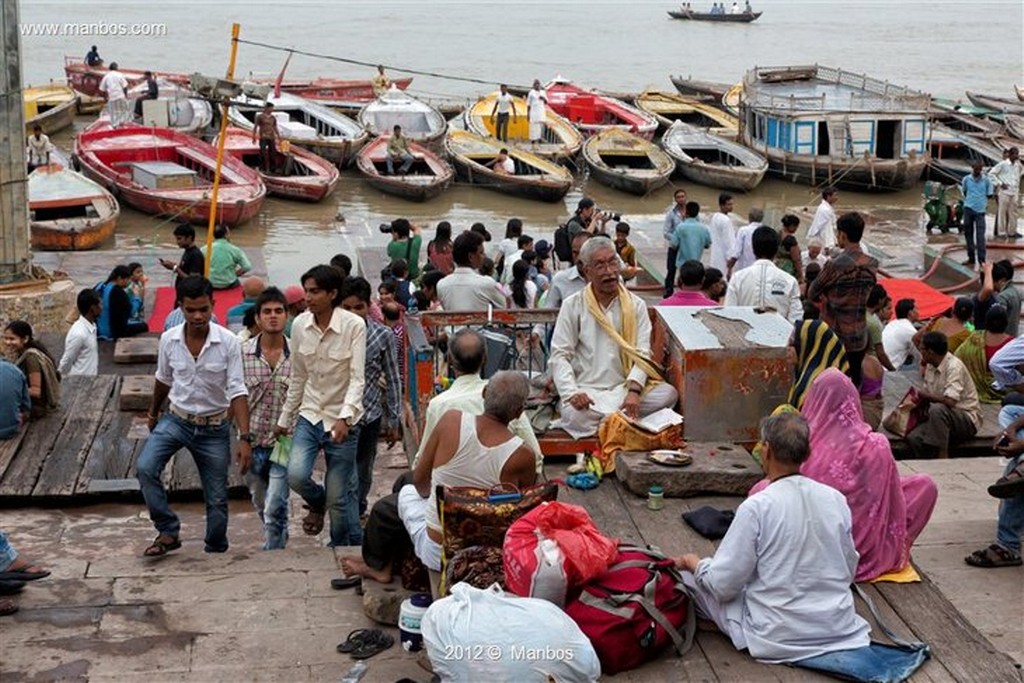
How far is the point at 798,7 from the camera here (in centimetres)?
15038

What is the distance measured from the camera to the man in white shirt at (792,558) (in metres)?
5.33

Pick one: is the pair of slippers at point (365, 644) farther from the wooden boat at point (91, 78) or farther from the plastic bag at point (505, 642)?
the wooden boat at point (91, 78)

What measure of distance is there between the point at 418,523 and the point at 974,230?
1305 cm

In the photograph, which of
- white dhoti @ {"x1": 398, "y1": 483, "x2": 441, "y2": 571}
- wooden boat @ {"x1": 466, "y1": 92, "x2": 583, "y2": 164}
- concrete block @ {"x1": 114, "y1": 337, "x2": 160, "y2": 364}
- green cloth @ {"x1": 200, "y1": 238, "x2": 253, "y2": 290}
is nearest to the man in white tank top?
white dhoti @ {"x1": 398, "y1": 483, "x2": 441, "y2": 571}

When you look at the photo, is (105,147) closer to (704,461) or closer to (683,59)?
(704,461)

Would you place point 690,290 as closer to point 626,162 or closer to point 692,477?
point 692,477

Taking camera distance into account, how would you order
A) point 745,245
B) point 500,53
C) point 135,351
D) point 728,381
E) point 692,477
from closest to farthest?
point 692,477 < point 728,381 < point 135,351 < point 745,245 < point 500,53

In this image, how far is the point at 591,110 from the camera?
34.3 metres

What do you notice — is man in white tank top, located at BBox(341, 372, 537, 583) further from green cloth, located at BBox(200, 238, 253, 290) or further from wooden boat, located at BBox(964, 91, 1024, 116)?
wooden boat, located at BBox(964, 91, 1024, 116)

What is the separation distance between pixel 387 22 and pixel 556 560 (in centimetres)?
9519

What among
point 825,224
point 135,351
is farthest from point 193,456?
point 825,224

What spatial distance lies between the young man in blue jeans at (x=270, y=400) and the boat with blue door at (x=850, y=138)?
71.7 ft

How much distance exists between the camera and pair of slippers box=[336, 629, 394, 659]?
19.2 feet

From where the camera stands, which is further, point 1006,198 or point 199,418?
point 1006,198
